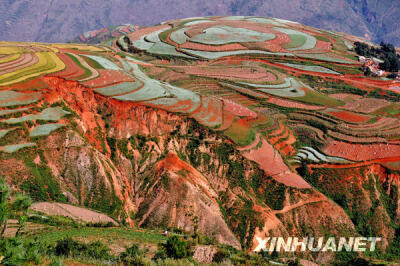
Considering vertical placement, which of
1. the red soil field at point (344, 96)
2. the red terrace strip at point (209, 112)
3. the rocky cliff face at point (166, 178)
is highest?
the red soil field at point (344, 96)

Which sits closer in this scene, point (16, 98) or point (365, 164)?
point (16, 98)

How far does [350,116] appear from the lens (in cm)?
Result: 4488

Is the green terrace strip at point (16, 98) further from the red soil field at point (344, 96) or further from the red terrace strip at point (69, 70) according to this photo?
the red soil field at point (344, 96)

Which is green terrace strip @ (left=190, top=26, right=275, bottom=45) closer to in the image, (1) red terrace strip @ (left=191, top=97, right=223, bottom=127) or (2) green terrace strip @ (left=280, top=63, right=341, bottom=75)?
(2) green terrace strip @ (left=280, top=63, right=341, bottom=75)

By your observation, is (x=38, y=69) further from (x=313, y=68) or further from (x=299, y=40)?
(x=299, y=40)

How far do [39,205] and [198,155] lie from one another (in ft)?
46.9

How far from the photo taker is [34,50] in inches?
1817

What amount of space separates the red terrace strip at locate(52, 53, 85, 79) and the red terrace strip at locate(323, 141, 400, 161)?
3090 cm

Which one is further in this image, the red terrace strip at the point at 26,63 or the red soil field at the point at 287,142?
the red soil field at the point at 287,142

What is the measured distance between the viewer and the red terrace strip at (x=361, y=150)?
119ft

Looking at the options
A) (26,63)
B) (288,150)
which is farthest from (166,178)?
(26,63)

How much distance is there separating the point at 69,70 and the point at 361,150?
3604cm

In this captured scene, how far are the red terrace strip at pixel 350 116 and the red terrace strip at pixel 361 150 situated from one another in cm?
623

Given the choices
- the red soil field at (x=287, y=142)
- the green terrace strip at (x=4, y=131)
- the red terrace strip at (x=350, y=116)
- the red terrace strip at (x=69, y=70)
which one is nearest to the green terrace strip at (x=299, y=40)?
the red terrace strip at (x=350, y=116)
